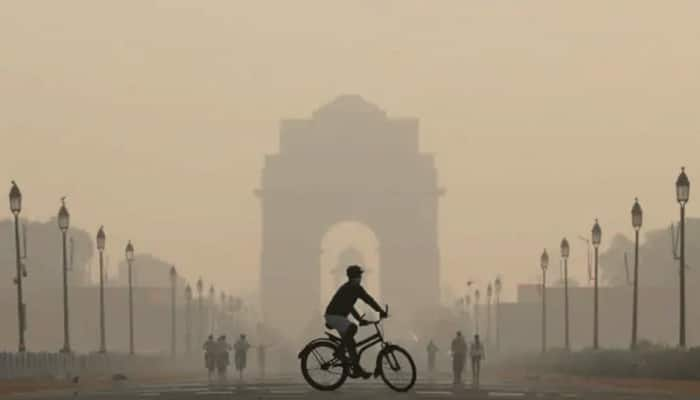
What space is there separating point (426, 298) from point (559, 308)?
11034 millimetres

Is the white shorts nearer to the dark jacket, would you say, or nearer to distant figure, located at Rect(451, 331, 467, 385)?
the dark jacket

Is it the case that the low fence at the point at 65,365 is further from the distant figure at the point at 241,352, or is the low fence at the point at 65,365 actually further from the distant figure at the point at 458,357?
the distant figure at the point at 458,357

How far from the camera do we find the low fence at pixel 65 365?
142 feet

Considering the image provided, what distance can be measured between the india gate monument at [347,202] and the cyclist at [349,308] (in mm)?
120737

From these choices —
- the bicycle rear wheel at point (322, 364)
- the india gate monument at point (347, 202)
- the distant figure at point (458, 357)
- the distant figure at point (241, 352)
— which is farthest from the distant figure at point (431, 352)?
the india gate monument at point (347, 202)

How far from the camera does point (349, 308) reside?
83.8 feet

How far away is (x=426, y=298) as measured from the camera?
149 m

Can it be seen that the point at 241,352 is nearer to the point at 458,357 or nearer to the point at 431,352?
the point at 458,357

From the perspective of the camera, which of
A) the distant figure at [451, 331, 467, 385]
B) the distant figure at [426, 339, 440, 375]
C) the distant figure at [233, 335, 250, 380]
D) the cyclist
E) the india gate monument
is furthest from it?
the india gate monument

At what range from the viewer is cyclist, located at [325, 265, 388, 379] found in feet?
82.8

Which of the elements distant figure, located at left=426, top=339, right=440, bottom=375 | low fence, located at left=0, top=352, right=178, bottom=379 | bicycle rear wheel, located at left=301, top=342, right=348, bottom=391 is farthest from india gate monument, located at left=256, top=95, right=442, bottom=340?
bicycle rear wheel, located at left=301, top=342, right=348, bottom=391

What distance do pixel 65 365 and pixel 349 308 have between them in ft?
84.2

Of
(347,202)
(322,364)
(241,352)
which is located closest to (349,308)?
(322,364)

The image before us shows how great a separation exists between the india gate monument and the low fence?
7785 cm
